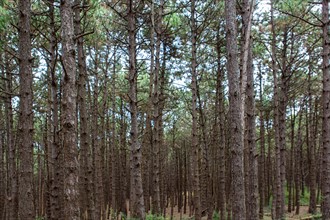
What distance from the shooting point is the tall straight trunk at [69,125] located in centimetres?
411

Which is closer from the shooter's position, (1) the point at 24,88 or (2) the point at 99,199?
(1) the point at 24,88

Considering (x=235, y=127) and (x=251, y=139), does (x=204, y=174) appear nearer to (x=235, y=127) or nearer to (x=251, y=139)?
(x=251, y=139)

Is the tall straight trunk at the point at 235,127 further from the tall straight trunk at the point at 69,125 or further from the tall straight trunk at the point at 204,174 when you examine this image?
the tall straight trunk at the point at 204,174

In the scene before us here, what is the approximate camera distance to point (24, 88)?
5363mm

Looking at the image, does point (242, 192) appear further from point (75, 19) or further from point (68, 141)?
point (75, 19)

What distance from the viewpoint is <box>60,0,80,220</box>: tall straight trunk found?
4105 mm

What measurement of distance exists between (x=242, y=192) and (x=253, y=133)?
2.41m

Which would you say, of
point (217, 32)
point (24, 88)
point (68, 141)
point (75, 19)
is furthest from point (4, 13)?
point (217, 32)

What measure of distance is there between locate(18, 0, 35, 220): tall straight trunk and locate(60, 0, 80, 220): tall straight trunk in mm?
1351

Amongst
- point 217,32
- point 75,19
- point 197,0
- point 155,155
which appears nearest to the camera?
point 75,19

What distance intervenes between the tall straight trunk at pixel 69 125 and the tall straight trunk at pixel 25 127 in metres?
1.35

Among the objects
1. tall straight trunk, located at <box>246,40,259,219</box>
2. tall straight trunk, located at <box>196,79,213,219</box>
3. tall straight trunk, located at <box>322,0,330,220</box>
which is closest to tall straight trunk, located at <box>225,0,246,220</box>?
tall straight trunk, located at <box>246,40,259,219</box>

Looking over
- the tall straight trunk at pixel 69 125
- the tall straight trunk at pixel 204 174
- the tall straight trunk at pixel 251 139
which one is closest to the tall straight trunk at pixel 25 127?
the tall straight trunk at pixel 69 125

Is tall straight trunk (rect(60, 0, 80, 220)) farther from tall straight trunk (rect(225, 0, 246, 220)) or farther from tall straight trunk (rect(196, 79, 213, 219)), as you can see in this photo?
tall straight trunk (rect(196, 79, 213, 219))
